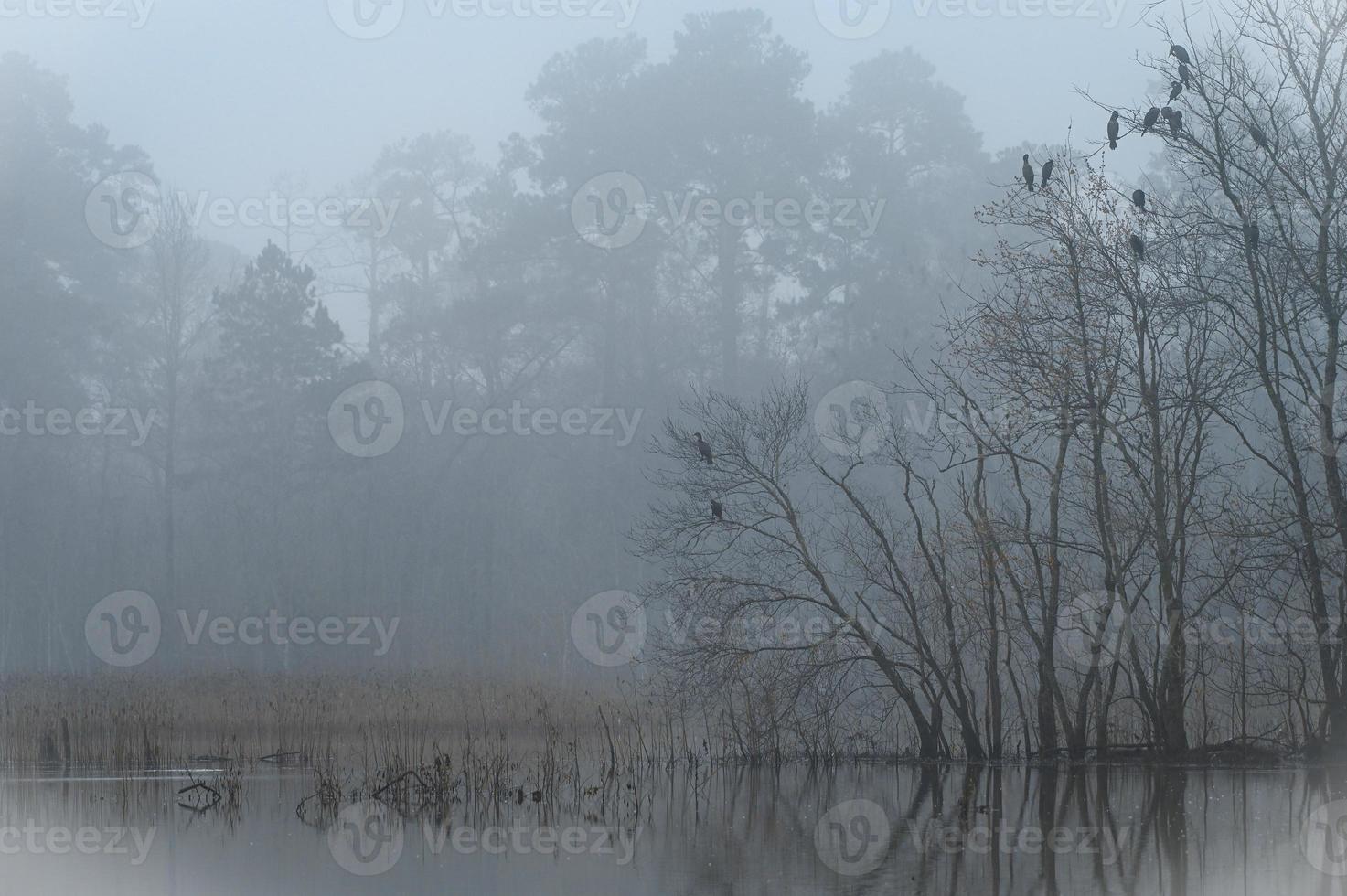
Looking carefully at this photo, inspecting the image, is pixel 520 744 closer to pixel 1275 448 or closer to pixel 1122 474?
pixel 1122 474

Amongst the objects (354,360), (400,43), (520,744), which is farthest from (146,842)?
(400,43)

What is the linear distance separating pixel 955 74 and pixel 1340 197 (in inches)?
3813

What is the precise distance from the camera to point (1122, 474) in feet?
61.7
